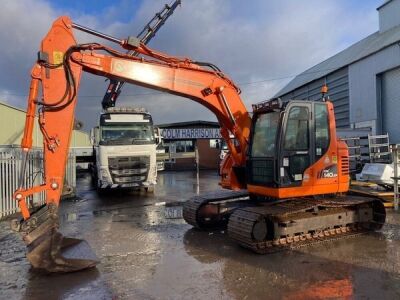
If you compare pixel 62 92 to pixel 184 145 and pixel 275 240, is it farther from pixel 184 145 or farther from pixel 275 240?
pixel 184 145

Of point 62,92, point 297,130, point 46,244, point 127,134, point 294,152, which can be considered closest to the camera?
point 46,244

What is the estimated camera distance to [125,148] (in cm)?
1489

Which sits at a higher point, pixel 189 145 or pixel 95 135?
pixel 189 145

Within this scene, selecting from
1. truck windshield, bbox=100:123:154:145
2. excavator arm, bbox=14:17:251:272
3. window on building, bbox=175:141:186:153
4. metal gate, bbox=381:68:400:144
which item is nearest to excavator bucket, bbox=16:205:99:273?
excavator arm, bbox=14:17:251:272

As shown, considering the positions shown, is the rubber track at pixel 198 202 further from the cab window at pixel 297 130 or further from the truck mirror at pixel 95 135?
the truck mirror at pixel 95 135

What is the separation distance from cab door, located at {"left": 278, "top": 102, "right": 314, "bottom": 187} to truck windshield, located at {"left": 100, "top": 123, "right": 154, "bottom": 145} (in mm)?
8406

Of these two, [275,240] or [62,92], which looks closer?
[62,92]

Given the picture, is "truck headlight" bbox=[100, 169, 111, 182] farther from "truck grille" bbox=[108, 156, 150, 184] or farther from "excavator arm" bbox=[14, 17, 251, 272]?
"excavator arm" bbox=[14, 17, 251, 272]

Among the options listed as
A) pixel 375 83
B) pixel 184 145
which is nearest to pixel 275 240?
pixel 375 83

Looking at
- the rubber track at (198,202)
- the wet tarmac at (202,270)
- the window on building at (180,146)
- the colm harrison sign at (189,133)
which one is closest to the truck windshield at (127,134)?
the wet tarmac at (202,270)

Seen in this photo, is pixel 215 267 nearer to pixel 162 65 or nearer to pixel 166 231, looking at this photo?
pixel 166 231

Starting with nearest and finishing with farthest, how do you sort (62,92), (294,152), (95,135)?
1. (62,92)
2. (294,152)
3. (95,135)

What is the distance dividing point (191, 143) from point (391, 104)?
22052 millimetres

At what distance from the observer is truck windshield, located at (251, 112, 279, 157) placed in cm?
780
